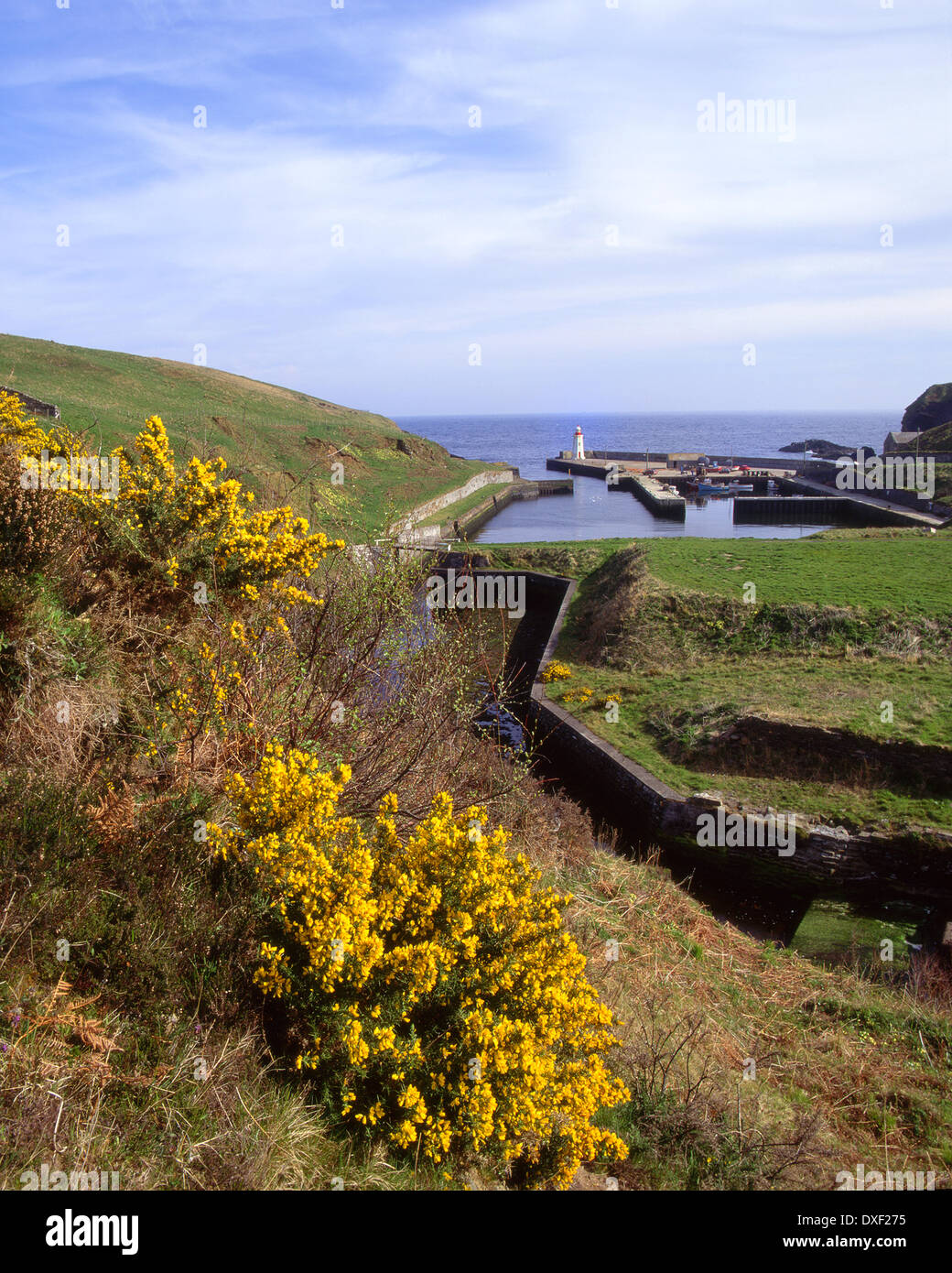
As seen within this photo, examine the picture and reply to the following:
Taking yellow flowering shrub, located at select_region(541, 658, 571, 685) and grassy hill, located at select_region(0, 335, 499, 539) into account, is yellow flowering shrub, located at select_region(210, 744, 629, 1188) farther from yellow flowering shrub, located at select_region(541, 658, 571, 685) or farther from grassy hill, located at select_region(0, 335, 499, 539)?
grassy hill, located at select_region(0, 335, 499, 539)

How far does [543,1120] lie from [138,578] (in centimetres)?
430

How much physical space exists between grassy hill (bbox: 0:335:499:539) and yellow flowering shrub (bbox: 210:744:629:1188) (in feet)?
76.5

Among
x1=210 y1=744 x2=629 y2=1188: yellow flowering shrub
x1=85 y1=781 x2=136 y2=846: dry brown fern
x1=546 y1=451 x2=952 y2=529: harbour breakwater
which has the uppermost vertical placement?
x1=546 y1=451 x2=952 y2=529: harbour breakwater

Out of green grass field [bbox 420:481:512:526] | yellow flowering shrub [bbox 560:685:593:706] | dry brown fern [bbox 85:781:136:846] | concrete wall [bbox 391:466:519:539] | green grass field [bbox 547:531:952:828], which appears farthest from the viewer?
green grass field [bbox 420:481:512:526]

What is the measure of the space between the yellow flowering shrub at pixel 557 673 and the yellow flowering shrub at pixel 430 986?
15.0m

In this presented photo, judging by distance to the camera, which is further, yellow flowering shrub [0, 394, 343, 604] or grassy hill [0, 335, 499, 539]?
grassy hill [0, 335, 499, 539]

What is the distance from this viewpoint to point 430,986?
3.33 meters

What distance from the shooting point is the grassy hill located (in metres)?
33.2

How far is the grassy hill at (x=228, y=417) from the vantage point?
1309 inches

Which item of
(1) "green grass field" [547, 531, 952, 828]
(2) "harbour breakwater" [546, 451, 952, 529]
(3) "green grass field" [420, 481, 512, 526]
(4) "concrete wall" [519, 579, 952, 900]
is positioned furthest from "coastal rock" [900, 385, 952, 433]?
(4) "concrete wall" [519, 579, 952, 900]

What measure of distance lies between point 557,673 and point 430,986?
51.4 ft
